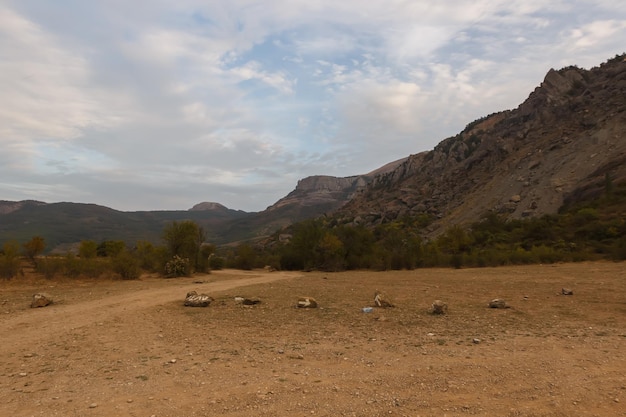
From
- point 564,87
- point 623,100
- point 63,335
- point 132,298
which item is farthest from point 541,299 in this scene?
point 564,87

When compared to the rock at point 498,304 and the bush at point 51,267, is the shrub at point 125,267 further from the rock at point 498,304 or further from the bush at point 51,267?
the rock at point 498,304

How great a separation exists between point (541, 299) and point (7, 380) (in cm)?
1427

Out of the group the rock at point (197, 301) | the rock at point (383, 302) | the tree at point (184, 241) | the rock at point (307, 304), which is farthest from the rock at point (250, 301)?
the tree at point (184, 241)

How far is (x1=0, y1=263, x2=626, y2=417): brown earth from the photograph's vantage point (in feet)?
16.5

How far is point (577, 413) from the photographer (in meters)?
4.59

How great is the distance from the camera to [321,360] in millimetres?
6984

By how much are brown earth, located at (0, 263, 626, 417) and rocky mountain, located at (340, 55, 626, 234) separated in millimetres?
43784

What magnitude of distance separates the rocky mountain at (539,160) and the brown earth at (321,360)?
43784 mm

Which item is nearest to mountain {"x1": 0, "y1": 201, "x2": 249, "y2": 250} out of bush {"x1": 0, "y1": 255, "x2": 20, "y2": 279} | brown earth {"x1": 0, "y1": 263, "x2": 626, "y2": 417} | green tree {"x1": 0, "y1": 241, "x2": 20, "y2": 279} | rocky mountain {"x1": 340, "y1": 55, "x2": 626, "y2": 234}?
rocky mountain {"x1": 340, "y1": 55, "x2": 626, "y2": 234}

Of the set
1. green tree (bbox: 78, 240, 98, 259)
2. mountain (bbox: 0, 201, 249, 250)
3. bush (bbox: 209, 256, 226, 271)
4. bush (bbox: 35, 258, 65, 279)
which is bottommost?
bush (bbox: 209, 256, 226, 271)

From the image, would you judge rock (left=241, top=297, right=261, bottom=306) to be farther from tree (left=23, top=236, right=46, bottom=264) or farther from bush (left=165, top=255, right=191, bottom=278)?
tree (left=23, top=236, right=46, bottom=264)

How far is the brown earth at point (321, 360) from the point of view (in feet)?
16.5

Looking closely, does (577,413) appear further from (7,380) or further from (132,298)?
(132,298)

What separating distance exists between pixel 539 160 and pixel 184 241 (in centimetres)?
5369
